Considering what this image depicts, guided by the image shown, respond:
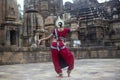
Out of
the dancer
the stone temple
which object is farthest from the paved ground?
the dancer

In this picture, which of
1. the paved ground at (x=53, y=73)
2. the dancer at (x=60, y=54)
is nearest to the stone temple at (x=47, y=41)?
the paved ground at (x=53, y=73)

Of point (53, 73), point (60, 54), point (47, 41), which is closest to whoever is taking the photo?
point (60, 54)

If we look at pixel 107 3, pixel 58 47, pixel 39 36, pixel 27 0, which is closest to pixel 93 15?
pixel 107 3

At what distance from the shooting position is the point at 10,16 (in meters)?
24.0

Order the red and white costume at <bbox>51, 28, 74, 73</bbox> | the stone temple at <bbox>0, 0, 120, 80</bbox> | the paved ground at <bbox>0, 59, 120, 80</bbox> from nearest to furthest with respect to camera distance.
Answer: the red and white costume at <bbox>51, 28, 74, 73</bbox>, the paved ground at <bbox>0, 59, 120, 80</bbox>, the stone temple at <bbox>0, 0, 120, 80</bbox>

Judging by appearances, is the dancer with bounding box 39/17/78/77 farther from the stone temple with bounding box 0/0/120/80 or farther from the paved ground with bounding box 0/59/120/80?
the stone temple with bounding box 0/0/120/80

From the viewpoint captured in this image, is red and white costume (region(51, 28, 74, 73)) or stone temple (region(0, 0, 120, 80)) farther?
stone temple (region(0, 0, 120, 80))

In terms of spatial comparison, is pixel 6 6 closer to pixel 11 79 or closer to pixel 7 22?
pixel 7 22

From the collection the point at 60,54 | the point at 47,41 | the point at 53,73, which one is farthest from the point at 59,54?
the point at 47,41

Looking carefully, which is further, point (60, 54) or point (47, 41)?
point (47, 41)

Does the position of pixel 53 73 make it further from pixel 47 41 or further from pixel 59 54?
pixel 47 41

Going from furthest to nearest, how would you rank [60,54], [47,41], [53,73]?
[47,41], [53,73], [60,54]

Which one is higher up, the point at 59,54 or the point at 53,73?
the point at 59,54

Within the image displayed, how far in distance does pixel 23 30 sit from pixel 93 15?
43.0 feet
